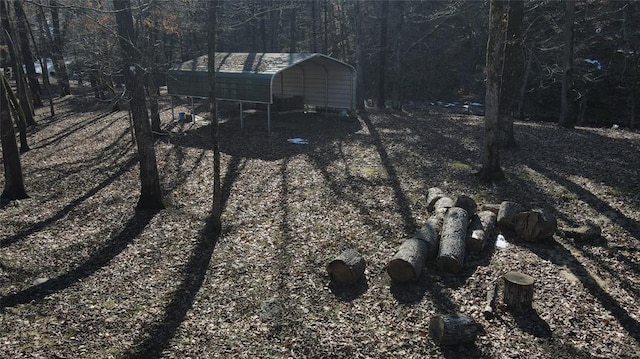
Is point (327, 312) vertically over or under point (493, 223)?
under

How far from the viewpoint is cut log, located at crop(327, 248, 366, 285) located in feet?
25.1

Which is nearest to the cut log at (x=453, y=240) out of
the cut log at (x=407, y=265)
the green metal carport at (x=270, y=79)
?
the cut log at (x=407, y=265)

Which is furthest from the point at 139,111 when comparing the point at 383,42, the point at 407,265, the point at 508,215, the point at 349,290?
the point at 383,42

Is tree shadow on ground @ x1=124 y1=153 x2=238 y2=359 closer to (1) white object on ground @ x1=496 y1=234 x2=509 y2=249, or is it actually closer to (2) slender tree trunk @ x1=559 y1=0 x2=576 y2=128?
(1) white object on ground @ x1=496 y1=234 x2=509 y2=249

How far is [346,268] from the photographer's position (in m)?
7.64

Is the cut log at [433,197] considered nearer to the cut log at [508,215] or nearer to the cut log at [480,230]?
the cut log at [480,230]

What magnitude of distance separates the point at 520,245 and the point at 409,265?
2.64 meters

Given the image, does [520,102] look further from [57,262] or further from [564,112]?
[57,262]

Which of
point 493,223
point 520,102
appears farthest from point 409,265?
point 520,102

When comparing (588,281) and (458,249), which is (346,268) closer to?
(458,249)

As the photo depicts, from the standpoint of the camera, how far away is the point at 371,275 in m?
7.96

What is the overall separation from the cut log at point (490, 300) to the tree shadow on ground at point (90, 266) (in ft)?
22.8

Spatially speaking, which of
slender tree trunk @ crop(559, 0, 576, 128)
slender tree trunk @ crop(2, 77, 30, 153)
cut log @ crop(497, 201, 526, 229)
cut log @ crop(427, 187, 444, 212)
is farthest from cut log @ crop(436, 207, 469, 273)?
slender tree trunk @ crop(2, 77, 30, 153)

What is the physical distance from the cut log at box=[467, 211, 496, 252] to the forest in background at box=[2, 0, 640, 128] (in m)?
8.30
